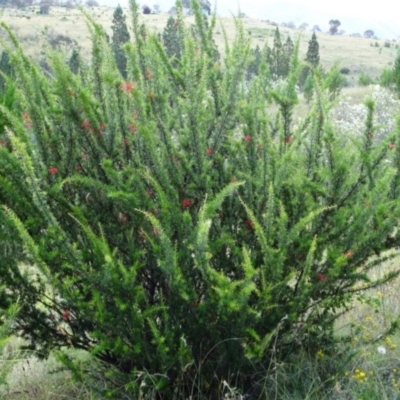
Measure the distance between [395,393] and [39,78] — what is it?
2849 millimetres

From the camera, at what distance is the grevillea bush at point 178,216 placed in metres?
3.03

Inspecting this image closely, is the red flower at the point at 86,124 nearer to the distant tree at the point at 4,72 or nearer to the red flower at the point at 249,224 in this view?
the distant tree at the point at 4,72

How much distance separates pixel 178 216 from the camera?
3.08 meters

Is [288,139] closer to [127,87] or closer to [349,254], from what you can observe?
[349,254]

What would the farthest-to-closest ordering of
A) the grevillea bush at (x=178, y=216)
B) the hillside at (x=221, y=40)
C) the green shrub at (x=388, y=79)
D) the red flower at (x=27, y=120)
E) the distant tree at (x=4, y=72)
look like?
the hillside at (x=221, y=40) < the green shrub at (x=388, y=79) < the distant tree at (x=4, y=72) < the red flower at (x=27, y=120) < the grevillea bush at (x=178, y=216)

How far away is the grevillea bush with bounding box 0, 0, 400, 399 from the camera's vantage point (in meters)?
3.03

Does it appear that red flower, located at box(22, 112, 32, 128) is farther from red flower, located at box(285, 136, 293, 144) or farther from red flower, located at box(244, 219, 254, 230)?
red flower, located at box(285, 136, 293, 144)

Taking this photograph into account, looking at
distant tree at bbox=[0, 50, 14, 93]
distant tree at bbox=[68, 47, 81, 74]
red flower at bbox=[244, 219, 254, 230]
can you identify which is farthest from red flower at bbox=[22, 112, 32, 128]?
red flower at bbox=[244, 219, 254, 230]

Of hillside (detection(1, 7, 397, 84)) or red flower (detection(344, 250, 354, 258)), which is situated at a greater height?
red flower (detection(344, 250, 354, 258))

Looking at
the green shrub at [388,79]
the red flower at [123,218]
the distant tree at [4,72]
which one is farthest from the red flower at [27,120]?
the green shrub at [388,79]

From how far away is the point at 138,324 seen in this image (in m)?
3.01

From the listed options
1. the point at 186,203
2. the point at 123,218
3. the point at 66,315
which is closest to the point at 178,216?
the point at 186,203

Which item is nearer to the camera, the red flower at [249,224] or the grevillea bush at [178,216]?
the grevillea bush at [178,216]

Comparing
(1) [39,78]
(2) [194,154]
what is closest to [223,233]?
(2) [194,154]
